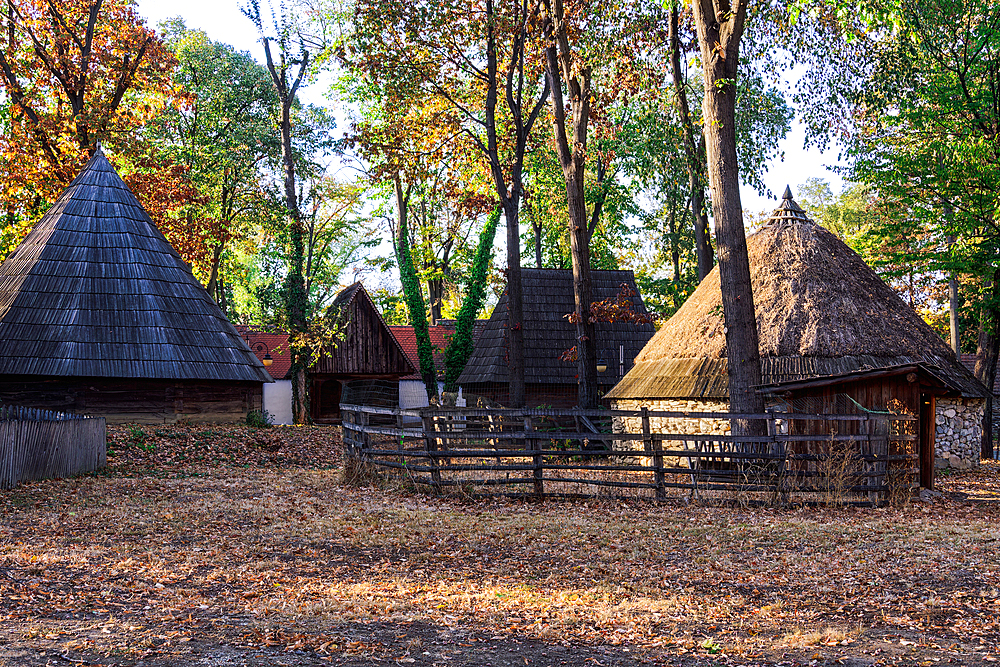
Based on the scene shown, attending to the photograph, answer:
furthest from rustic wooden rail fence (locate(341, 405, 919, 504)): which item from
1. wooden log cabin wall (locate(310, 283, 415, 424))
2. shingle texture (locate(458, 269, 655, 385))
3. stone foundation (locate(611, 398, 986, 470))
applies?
wooden log cabin wall (locate(310, 283, 415, 424))

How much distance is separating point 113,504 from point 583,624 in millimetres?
8873

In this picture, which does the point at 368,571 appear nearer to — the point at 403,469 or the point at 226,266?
the point at 403,469

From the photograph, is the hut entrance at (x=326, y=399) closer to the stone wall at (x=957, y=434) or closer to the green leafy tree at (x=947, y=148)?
the green leafy tree at (x=947, y=148)

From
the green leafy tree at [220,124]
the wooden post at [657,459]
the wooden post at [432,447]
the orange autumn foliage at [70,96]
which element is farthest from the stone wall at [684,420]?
the green leafy tree at [220,124]

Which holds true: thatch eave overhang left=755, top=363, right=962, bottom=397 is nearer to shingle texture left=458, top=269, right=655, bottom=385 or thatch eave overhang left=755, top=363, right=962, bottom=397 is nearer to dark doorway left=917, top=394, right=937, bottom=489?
dark doorway left=917, top=394, right=937, bottom=489

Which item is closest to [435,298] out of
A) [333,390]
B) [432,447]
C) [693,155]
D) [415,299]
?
[333,390]

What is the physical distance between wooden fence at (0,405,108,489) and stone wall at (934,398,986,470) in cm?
1988

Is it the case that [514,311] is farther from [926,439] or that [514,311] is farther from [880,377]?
[926,439]

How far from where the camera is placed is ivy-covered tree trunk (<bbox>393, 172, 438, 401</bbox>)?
113 feet

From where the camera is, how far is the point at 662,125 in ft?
91.2

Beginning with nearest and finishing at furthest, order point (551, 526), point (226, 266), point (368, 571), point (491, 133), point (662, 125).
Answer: point (368, 571) → point (551, 526) → point (491, 133) → point (662, 125) → point (226, 266)

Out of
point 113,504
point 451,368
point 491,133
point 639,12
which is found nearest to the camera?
point 113,504

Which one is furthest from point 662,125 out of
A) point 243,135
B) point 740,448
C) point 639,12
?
point 243,135

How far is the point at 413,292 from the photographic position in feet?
116
